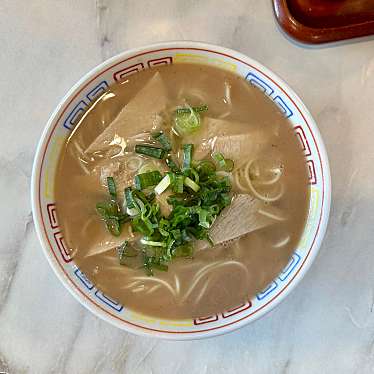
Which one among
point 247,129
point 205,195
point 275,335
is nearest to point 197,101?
point 247,129

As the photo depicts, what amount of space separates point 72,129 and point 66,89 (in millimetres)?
291

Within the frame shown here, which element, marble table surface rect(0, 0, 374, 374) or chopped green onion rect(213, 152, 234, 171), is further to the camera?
marble table surface rect(0, 0, 374, 374)

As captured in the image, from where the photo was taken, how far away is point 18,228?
7.30 feet

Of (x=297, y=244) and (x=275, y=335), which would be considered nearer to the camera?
(x=297, y=244)

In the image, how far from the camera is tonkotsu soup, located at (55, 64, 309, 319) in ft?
6.67

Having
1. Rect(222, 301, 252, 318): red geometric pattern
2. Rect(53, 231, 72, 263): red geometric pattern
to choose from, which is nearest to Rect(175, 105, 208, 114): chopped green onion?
Rect(53, 231, 72, 263): red geometric pattern

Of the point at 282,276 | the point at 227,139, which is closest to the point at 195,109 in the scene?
the point at 227,139

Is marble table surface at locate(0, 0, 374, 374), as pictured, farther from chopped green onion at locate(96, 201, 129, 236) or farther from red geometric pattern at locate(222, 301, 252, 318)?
chopped green onion at locate(96, 201, 129, 236)

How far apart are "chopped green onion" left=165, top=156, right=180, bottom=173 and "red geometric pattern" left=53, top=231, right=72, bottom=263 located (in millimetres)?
519

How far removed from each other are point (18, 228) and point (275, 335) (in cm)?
125

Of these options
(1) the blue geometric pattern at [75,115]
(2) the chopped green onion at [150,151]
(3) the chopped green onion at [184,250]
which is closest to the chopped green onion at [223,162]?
(2) the chopped green onion at [150,151]

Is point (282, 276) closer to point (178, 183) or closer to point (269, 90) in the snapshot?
point (178, 183)

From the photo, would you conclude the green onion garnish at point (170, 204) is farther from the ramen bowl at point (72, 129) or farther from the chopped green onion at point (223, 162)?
the ramen bowl at point (72, 129)

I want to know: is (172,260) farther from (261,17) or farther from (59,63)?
(261,17)
